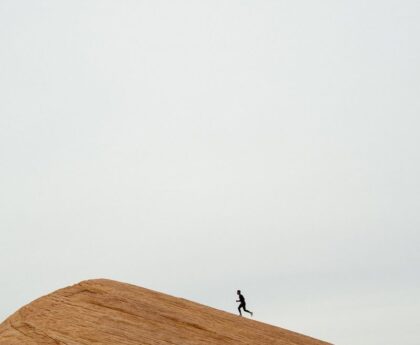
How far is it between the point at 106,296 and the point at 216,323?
386cm

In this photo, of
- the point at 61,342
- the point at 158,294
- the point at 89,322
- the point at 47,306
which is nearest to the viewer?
the point at 61,342

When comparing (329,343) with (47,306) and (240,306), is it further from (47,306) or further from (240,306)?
(47,306)

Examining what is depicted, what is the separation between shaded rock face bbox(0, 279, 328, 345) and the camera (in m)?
16.6

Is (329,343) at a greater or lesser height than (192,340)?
greater

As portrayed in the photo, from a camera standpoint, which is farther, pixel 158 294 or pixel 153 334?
pixel 158 294

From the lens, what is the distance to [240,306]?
26906 millimetres

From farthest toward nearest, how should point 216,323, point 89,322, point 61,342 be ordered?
point 216,323 < point 89,322 < point 61,342

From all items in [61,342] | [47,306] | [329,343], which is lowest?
[61,342]

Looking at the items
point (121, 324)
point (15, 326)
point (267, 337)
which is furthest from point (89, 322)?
point (267, 337)

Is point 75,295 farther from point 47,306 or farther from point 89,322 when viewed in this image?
point 89,322

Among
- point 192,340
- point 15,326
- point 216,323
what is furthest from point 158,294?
point 15,326

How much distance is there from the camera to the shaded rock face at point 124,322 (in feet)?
54.6

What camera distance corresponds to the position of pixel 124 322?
1786 centimetres

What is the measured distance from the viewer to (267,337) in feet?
68.2
